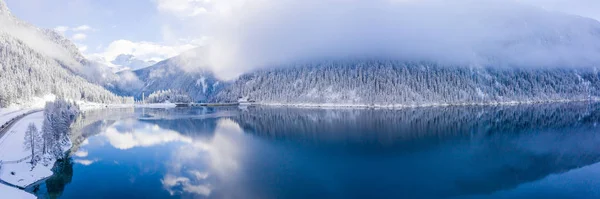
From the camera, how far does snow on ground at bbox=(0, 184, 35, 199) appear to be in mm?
32375

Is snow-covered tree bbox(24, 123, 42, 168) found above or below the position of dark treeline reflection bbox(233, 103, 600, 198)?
above

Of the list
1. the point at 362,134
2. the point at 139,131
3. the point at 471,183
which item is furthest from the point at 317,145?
the point at 139,131

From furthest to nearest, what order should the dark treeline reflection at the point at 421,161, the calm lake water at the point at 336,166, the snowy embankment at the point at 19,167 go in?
the snowy embankment at the point at 19,167
the dark treeline reflection at the point at 421,161
the calm lake water at the point at 336,166

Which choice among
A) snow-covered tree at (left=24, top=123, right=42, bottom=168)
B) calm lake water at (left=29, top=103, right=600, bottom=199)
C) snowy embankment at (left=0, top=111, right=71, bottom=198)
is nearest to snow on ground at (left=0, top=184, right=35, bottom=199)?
snowy embankment at (left=0, top=111, right=71, bottom=198)

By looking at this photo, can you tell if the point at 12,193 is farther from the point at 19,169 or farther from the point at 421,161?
the point at 421,161

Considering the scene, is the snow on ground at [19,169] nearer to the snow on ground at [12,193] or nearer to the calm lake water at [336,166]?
the calm lake water at [336,166]

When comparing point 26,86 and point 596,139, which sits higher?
point 26,86

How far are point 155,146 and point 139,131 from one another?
92.0 ft

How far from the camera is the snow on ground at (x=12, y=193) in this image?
3238cm

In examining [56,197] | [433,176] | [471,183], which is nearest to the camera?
[56,197]

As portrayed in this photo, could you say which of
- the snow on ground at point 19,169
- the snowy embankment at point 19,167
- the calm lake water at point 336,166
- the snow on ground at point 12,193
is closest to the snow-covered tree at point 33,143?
the snowy embankment at point 19,167

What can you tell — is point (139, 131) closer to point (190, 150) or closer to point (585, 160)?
point (190, 150)

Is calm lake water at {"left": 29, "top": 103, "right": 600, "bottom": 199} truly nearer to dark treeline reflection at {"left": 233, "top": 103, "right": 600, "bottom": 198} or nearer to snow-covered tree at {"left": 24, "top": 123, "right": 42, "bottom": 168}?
dark treeline reflection at {"left": 233, "top": 103, "right": 600, "bottom": 198}

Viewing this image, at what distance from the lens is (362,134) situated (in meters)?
78.2
